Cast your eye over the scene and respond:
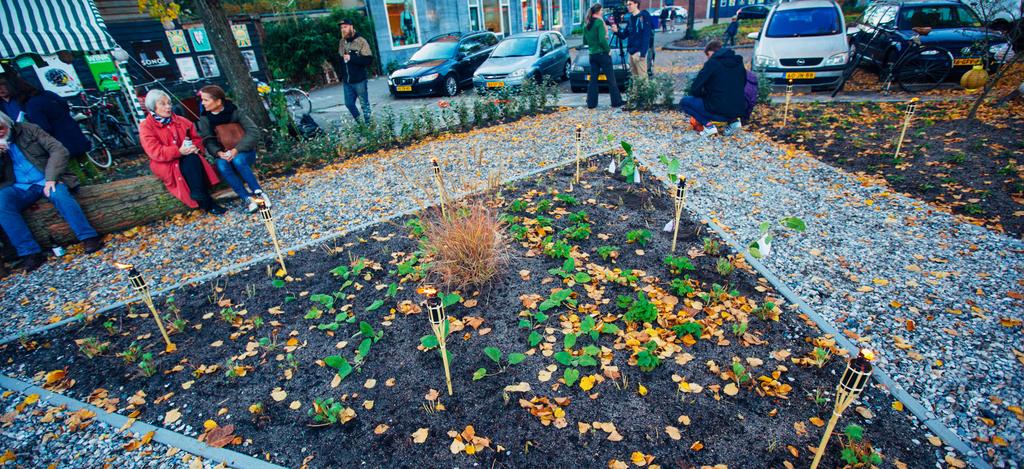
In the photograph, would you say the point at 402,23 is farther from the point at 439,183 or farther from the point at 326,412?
the point at 326,412

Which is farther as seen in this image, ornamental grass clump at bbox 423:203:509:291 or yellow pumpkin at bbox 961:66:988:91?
yellow pumpkin at bbox 961:66:988:91

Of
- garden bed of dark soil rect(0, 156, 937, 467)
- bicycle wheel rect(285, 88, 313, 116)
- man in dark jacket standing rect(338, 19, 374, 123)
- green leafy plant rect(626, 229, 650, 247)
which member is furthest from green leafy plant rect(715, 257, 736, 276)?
bicycle wheel rect(285, 88, 313, 116)

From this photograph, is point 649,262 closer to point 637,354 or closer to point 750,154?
point 637,354

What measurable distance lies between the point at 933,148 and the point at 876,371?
4.46 m

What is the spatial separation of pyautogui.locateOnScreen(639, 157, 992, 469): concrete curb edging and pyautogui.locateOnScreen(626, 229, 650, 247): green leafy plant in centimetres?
67

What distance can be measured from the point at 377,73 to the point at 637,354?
17.2 meters

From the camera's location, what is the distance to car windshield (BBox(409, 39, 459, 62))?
39.8 ft

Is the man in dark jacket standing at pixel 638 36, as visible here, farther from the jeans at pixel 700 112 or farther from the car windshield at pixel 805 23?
the car windshield at pixel 805 23

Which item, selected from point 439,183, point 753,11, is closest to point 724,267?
point 439,183

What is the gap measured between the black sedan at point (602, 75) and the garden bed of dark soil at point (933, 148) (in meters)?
3.14

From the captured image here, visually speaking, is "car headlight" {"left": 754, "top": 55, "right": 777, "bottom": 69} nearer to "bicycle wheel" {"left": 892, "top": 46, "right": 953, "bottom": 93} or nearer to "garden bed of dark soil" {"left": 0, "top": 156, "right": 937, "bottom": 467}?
"bicycle wheel" {"left": 892, "top": 46, "right": 953, "bottom": 93}

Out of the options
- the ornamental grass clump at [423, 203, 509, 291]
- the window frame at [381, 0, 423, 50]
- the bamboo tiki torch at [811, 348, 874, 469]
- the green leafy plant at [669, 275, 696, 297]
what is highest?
the window frame at [381, 0, 423, 50]

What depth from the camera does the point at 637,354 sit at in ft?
8.59

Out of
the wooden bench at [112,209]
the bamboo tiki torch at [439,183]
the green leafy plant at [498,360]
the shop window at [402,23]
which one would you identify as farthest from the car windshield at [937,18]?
the shop window at [402,23]
